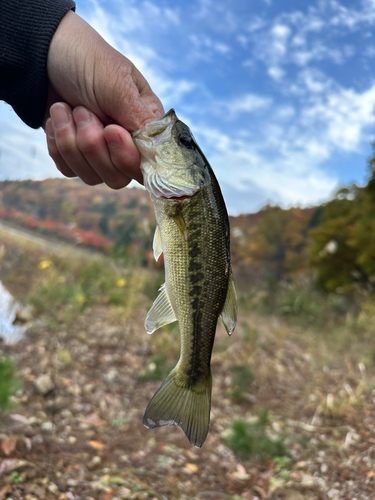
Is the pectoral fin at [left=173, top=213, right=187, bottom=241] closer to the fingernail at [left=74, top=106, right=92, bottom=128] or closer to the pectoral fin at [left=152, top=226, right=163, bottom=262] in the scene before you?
the pectoral fin at [left=152, top=226, right=163, bottom=262]

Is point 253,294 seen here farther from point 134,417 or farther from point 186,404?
point 186,404

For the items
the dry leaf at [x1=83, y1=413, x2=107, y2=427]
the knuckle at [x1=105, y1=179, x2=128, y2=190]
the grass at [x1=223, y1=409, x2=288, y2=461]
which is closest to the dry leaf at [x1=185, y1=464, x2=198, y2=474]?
the grass at [x1=223, y1=409, x2=288, y2=461]

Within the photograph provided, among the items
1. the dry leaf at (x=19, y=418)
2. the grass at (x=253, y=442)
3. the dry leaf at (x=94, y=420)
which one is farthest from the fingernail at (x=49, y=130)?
the grass at (x=253, y=442)

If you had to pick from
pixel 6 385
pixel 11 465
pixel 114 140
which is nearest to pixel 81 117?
pixel 114 140

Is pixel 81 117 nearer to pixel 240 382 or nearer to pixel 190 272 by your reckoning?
pixel 190 272

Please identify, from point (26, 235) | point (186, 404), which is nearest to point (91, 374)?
point (186, 404)

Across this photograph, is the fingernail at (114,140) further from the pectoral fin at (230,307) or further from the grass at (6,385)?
the grass at (6,385)
